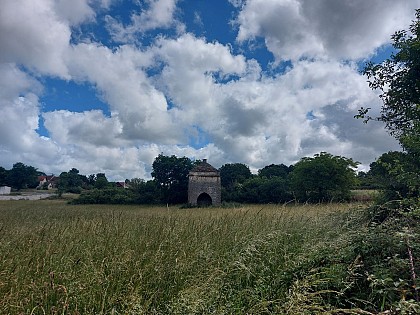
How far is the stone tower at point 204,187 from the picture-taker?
40531 millimetres

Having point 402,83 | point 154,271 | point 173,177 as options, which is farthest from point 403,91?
point 173,177

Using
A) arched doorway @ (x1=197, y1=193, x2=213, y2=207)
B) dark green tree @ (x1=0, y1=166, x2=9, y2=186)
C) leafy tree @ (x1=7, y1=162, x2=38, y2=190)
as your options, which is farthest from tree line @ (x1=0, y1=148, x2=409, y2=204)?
dark green tree @ (x1=0, y1=166, x2=9, y2=186)

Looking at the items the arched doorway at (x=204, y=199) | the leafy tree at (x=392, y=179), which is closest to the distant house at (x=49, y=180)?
the arched doorway at (x=204, y=199)

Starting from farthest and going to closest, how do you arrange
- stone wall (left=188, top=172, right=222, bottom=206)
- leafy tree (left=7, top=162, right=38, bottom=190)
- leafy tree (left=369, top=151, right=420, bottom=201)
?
leafy tree (left=7, top=162, right=38, bottom=190), stone wall (left=188, top=172, right=222, bottom=206), leafy tree (left=369, top=151, right=420, bottom=201)

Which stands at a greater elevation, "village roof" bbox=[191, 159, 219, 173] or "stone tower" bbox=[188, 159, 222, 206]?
"village roof" bbox=[191, 159, 219, 173]

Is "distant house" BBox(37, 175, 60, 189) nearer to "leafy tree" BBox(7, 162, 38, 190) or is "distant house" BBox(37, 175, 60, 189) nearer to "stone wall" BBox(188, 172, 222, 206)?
"leafy tree" BBox(7, 162, 38, 190)

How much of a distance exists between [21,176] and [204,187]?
73.3m

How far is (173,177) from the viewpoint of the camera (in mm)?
49156

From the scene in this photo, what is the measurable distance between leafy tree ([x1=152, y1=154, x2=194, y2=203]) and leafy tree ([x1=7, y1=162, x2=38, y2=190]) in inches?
2349

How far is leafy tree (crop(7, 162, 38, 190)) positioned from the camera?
83625mm

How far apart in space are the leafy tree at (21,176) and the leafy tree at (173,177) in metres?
59.7

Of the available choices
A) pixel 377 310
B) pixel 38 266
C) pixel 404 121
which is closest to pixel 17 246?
pixel 38 266

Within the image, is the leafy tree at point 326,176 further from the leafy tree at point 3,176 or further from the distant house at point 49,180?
the distant house at point 49,180

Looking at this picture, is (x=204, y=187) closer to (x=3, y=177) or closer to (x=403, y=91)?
(x=403, y=91)
